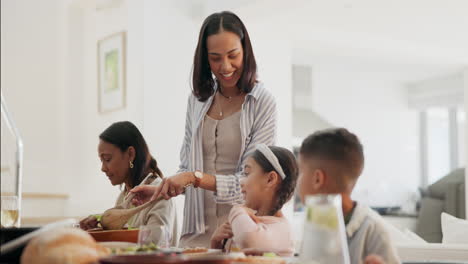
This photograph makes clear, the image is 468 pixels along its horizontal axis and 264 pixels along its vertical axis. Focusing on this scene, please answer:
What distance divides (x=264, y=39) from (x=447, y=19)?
1793 millimetres

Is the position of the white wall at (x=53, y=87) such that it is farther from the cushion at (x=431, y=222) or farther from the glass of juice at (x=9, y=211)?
the glass of juice at (x=9, y=211)

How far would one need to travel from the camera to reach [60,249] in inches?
36.9

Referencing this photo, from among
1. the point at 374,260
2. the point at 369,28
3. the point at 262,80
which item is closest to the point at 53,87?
the point at 262,80

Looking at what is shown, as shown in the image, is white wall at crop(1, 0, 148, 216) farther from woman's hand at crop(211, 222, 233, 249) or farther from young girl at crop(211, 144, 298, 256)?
woman's hand at crop(211, 222, 233, 249)

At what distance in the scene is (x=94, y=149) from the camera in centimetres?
623

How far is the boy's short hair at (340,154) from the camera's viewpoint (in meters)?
1.15

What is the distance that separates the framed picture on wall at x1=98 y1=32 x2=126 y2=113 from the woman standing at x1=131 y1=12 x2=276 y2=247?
3411 mm

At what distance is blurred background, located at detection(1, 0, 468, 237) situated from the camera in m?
4.94

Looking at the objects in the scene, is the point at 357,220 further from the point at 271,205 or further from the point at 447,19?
the point at 447,19

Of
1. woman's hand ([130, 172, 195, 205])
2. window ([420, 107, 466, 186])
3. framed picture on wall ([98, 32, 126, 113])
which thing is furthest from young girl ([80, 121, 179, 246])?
window ([420, 107, 466, 186])

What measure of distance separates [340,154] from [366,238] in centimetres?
15

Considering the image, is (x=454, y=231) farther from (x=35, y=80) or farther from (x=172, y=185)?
(x=35, y=80)

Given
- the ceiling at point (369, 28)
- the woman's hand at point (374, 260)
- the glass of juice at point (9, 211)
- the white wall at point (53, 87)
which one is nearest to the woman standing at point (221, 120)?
the glass of juice at point (9, 211)

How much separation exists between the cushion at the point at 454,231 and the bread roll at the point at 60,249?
2756 mm
